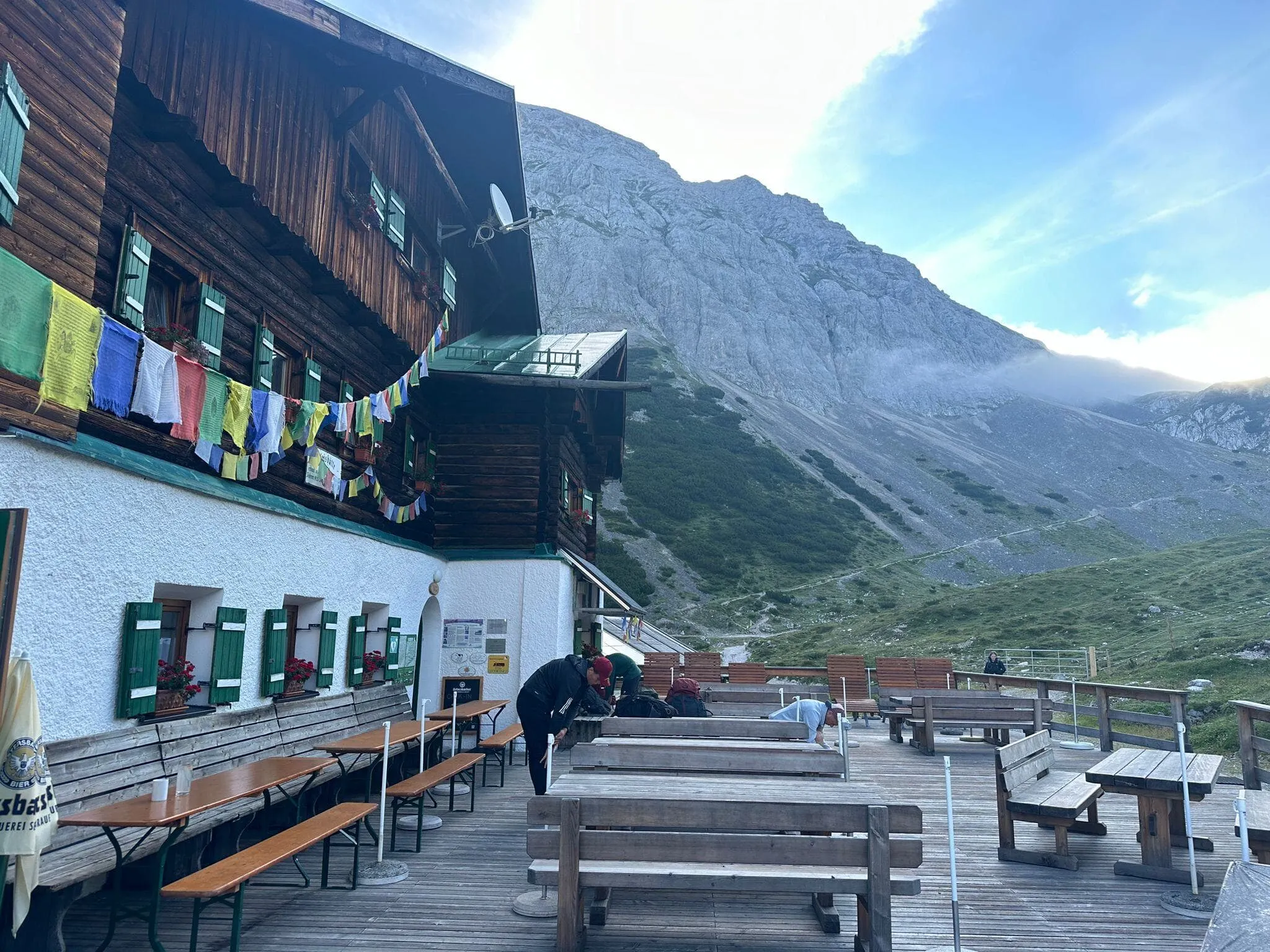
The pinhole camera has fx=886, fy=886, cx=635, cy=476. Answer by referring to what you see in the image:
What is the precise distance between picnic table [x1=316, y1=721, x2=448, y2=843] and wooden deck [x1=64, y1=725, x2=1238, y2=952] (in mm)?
877

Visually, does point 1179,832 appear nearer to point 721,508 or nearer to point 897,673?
point 897,673

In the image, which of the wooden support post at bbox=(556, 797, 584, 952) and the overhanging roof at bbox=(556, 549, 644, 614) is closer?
the wooden support post at bbox=(556, 797, 584, 952)


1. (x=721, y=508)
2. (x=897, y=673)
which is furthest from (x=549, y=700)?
(x=721, y=508)

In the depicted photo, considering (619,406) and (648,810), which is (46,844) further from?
(619,406)

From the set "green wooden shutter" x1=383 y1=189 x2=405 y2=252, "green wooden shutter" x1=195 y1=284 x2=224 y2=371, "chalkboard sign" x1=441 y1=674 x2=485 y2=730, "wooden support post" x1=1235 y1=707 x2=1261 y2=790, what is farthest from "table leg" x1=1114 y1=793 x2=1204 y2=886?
"green wooden shutter" x1=383 y1=189 x2=405 y2=252

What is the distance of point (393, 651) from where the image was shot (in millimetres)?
12930

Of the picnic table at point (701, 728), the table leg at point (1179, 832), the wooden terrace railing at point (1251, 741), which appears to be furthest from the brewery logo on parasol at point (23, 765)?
the wooden terrace railing at point (1251, 741)

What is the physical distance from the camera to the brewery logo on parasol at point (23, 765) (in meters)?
4.67

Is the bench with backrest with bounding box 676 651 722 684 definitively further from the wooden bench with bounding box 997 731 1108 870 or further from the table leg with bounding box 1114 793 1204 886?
the table leg with bounding box 1114 793 1204 886

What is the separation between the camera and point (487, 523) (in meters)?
15.6

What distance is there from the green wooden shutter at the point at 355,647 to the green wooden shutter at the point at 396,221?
532 centimetres

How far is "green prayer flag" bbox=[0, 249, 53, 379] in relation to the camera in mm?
5328

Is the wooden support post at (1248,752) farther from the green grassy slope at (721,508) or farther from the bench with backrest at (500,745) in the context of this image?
the green grassy slope at (721,508)

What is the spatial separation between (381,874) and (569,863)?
290 cm
